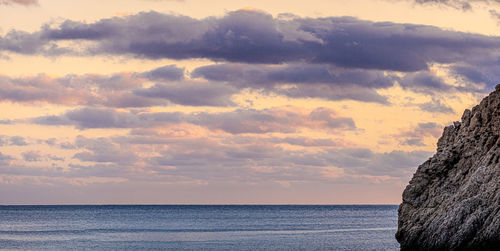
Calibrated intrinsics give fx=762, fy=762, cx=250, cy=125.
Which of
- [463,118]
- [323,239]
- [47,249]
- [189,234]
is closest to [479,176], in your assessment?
[463,118]

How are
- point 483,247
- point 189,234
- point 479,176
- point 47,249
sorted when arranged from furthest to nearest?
point 189,234
point 47,249
point 479,176
point 483,247

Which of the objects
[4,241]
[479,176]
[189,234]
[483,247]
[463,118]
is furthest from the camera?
[189,234]

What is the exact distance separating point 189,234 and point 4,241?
24.0 meters

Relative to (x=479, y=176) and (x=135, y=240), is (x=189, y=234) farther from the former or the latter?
(x=479, y=176)

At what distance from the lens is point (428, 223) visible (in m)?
51.9

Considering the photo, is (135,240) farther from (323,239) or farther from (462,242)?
(462,242)

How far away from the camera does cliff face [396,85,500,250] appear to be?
1855 inches

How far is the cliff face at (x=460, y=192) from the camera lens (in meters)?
47.1

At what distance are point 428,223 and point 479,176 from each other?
184 inches

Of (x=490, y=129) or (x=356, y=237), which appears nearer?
(x=490, y=129)

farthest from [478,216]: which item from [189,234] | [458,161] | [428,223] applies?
[189,234]

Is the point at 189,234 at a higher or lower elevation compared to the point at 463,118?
lower

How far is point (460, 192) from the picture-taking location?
5156 centimetres

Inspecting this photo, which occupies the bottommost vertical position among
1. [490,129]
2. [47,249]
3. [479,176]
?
[47,249]
